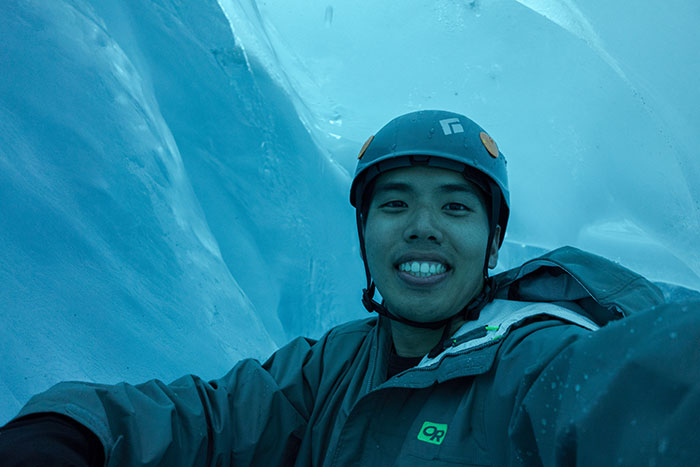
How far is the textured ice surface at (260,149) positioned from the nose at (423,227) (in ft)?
4.99

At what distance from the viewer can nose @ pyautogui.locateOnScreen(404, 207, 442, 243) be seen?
1.47 metres

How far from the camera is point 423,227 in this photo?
4.82 ft

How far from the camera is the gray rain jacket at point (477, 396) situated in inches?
23.2

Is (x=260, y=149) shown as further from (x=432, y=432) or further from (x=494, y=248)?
(x=432, y=432)

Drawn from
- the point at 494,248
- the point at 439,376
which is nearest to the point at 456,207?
the point at 494,248

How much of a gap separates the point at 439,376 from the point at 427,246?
459 millimetres

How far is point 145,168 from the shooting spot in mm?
2615

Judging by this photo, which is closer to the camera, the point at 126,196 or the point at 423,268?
the point at 423,268

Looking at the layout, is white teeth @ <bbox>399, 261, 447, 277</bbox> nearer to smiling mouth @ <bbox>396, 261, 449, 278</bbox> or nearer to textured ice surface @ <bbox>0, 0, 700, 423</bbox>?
smiling mouth @ <bbox>396, 261, 449, 278</bbox>

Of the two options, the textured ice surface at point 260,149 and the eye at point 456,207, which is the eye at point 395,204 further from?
the textured ice surface at point 260,149

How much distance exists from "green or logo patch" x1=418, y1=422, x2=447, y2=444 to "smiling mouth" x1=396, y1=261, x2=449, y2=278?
0.50 m

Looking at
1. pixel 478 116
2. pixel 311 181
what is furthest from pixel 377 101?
pixel 311 181

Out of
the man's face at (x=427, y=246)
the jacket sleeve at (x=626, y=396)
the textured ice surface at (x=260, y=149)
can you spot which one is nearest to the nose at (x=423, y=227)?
the man's face at (x=427, y=246)

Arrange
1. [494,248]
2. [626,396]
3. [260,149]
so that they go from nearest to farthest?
[626,396] → [494,248] → [260,149]
